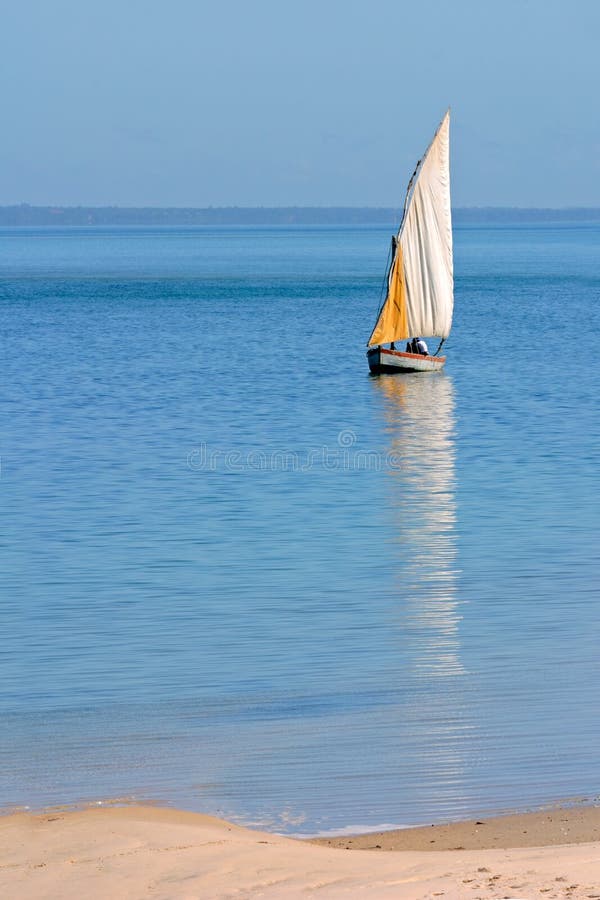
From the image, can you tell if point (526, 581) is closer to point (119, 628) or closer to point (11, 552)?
point (119, 628)

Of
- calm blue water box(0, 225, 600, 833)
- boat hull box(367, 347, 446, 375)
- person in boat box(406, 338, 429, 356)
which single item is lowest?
calm blue water box(0, 225, 600, 833)

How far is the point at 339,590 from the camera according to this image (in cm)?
1812

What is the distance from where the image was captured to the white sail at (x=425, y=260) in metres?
50.3

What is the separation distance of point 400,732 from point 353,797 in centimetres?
165

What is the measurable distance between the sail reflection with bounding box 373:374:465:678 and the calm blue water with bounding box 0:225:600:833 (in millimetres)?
71

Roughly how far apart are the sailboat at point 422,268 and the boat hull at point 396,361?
0.11 ft

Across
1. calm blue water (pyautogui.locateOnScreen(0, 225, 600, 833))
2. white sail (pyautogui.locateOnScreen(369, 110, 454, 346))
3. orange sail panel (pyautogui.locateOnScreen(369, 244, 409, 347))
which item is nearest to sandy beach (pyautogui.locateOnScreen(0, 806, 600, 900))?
calm blue water (pyautogui.locateOnScreen(0, 225, 600, 833))

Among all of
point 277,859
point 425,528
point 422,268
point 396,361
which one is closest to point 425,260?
point 422,268

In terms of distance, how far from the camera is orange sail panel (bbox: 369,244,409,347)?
1962 inches

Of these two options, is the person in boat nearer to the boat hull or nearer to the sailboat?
the sailboat

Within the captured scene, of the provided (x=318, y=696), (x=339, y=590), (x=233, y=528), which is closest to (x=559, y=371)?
(x=233, y=528)

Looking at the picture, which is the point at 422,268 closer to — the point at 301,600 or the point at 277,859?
the point at 301,600

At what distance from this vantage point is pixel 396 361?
49156mm

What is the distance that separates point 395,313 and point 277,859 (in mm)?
42832
